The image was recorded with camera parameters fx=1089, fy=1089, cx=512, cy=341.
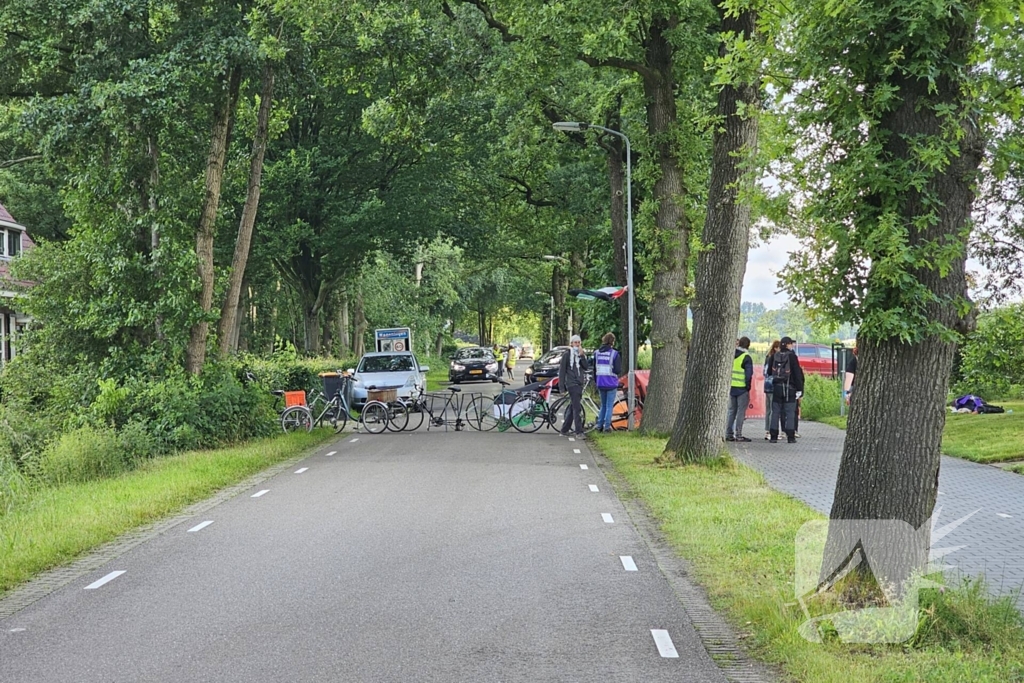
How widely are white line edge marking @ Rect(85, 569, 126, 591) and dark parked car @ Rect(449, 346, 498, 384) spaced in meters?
42.8

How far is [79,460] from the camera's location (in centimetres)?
1563

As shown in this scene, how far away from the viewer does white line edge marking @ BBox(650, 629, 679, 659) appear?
238 inches

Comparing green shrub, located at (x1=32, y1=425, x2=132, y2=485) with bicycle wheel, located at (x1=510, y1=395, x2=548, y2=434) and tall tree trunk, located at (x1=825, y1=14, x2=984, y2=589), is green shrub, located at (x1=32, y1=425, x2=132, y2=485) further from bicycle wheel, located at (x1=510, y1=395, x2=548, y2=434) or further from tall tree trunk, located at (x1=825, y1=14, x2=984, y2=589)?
tall tree trunk, located at (x1=825, y1=14, x2=984, y2=589)

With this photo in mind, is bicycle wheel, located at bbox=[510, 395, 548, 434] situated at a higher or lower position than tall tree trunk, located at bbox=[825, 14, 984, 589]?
lower

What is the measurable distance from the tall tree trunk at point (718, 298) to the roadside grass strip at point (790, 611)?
11.4 feet

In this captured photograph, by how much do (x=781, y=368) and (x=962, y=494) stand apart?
7.18 m

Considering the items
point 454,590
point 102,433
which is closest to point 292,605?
point 454,590

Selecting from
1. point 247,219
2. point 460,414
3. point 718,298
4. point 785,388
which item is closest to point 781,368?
point 785,388

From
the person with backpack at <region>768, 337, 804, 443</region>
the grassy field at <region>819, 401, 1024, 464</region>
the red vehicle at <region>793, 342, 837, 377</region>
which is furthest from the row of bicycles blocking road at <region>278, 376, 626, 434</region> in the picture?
the red vehicle at <region>793, 342, 837, 377</region>

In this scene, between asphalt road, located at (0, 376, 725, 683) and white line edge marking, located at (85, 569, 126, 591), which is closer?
asphalt road, located at (0, 376, 725, 683)

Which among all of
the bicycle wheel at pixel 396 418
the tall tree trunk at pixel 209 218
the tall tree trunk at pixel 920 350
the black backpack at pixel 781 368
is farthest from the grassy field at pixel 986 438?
the tall tree trunk at pixel 209 218

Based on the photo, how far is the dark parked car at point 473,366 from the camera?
52.0 metres

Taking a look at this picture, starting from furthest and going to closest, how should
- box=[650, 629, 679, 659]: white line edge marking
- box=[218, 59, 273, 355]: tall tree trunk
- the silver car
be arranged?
the silver car < box=[218, 59, 273, 355]: tall tree trunk < box=[650, 629, 679, 659]: white line edge marking

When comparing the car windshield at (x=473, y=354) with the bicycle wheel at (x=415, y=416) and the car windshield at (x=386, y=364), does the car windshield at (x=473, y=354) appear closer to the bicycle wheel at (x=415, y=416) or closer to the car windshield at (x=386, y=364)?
the car windshield at (x=386, y=364)
